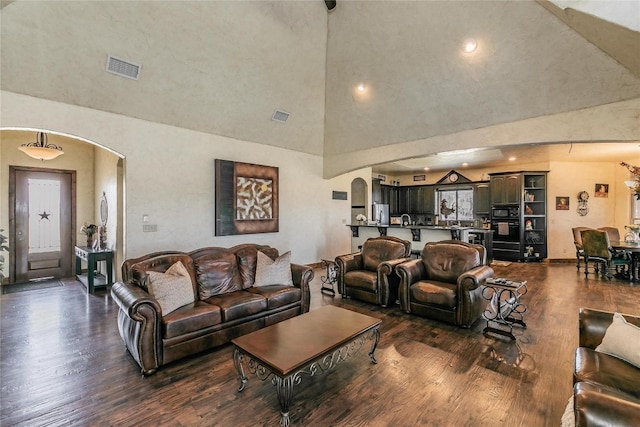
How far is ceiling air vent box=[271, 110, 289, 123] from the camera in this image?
5438 millimetres

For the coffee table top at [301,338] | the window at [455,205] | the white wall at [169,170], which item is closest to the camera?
the coffee table top at [301,338]

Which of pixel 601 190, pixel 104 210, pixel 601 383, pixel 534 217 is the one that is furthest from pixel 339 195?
pixel 601 190

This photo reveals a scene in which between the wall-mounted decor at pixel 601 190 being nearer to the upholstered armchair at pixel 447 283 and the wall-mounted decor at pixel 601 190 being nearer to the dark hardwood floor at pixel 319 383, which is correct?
the dark hardwood floor at pixel 319 383

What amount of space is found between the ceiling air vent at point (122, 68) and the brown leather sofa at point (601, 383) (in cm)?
520

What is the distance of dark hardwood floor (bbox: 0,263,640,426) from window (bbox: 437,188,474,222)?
6.48 m

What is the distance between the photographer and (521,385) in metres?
2.38

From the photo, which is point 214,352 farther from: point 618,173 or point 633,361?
point 618,173

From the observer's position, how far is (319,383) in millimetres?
2436

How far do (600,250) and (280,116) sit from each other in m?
7.45

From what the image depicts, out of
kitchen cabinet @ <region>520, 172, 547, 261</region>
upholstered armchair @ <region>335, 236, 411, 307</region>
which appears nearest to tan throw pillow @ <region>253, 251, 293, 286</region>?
upholstered armchair @ <region>335, 236, 411, 307</region>

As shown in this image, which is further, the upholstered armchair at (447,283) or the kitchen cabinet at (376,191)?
the kitchen cabinet at (376,191)

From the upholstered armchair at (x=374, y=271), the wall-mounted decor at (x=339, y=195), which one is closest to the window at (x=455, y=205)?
the wall-mounted decor at (x=339, y=195)

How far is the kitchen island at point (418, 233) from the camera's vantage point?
5965 millimetres

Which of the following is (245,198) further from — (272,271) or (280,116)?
(272,271)
